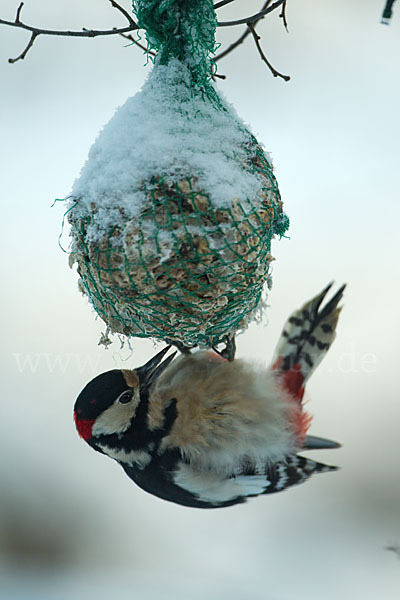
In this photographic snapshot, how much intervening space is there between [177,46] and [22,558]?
13.7 ft

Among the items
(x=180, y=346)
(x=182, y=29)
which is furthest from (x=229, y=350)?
(x=182, y=29)

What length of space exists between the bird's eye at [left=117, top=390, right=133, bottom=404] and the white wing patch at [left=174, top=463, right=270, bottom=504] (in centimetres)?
A: 37

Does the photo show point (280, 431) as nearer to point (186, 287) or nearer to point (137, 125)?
point (186, 287)

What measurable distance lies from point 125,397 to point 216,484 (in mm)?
570

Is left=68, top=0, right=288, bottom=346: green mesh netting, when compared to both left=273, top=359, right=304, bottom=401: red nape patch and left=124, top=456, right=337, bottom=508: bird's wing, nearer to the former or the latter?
left=124, top=456, right=337, bottom=508: bird's wing

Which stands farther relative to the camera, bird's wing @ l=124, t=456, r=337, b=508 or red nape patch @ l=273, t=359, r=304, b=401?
red nape patch @ l=273, t=359, r=304, b=401

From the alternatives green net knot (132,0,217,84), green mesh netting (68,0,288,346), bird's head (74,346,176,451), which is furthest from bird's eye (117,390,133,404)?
green net knot (132,0,217,84)

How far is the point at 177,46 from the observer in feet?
5.57

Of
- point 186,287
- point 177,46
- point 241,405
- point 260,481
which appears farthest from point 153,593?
point 177,46

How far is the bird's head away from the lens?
1.92 meters

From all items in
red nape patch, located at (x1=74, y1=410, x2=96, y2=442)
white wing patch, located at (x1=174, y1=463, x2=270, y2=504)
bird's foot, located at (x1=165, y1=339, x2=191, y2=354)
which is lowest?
white wing patch, located at (x1=174, y1=463, x2=270, y2=504)


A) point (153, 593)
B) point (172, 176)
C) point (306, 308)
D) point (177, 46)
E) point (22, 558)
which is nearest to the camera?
point (172, 176)

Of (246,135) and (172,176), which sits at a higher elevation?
(246,135)

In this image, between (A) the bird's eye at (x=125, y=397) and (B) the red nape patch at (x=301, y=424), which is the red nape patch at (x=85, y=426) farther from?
(B) the red nape patch at (x=301, y=424)
